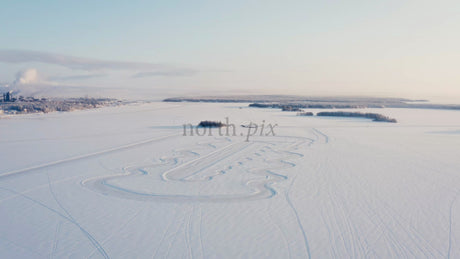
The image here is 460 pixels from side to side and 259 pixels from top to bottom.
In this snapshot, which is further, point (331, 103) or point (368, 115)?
point (331, 103)

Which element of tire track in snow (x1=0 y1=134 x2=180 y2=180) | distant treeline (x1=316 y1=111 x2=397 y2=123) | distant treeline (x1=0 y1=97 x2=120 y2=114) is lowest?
distant treeline (x1=316 y1=111 x2=397 y2=123)

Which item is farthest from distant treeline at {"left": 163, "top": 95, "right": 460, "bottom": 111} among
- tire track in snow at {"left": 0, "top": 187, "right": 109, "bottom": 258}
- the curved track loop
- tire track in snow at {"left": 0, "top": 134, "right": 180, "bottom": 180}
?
tire track in snow at {"left": 0, "top": 187, "right": 109, "bottom": 258}

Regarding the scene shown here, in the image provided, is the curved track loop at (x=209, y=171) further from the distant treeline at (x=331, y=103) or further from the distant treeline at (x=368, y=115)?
the distant treeline at (x=331, y=103)

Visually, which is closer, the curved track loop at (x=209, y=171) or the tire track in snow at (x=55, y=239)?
the tire track in snow at (x=55, y=239)

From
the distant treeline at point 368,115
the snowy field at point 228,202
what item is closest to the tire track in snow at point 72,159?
the snowy field at point 228,202

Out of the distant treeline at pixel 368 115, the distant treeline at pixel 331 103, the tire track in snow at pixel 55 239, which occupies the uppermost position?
the tire track in snow at pixel 55 239

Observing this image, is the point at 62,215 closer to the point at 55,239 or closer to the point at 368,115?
the point at 55,239

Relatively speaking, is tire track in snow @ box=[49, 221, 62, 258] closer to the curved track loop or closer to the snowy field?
the snowy field

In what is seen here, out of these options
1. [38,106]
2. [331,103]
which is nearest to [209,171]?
[38,106]

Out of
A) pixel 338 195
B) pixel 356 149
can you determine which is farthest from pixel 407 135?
pixel 338 195
